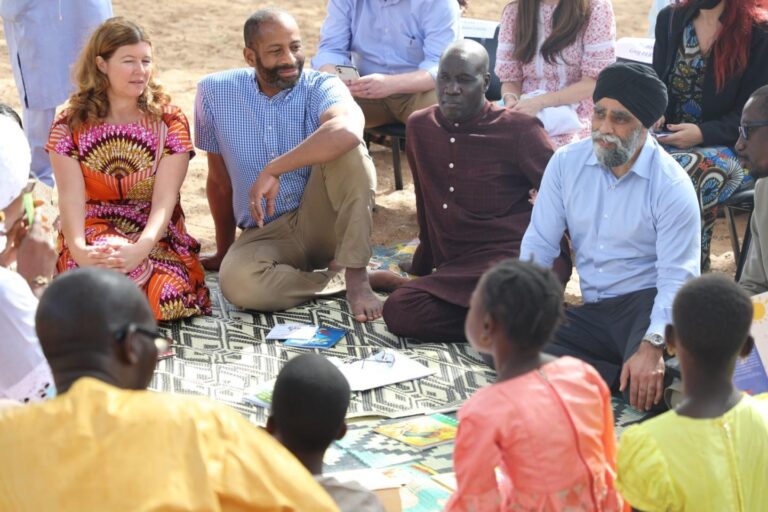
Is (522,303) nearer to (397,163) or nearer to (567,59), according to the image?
(567,59)

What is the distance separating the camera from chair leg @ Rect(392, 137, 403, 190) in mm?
7238

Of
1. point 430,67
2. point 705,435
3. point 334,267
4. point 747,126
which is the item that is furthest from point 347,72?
point 705,435

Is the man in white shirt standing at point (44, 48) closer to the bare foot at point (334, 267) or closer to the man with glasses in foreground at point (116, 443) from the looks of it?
the bare foot at point (334, 267)

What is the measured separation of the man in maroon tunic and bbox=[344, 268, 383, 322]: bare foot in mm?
149

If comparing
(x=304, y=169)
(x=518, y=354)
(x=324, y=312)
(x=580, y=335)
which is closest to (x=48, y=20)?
(x=304, y=169)

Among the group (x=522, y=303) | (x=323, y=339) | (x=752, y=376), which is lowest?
(x=323, y=339)

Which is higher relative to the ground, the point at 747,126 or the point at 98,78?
A: the point at 98,78

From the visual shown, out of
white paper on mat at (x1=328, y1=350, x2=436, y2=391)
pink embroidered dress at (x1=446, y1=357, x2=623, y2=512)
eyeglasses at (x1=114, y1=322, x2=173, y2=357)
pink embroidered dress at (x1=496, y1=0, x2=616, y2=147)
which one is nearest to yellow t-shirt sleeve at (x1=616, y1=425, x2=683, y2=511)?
Answer: pink embroidered dress at (x1=446, y1=357, x2=623, y2=512)

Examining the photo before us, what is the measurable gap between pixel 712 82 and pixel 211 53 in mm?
6714

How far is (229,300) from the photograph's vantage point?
5547 mm

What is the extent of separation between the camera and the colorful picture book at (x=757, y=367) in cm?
410

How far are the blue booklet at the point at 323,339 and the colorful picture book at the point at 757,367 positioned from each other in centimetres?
186

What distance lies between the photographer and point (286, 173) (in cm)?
574

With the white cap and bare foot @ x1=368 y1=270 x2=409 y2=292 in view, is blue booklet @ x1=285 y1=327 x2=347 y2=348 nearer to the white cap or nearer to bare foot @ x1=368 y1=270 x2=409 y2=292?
bare foot @ x1=368 y1=270 x2=409 y2=292
